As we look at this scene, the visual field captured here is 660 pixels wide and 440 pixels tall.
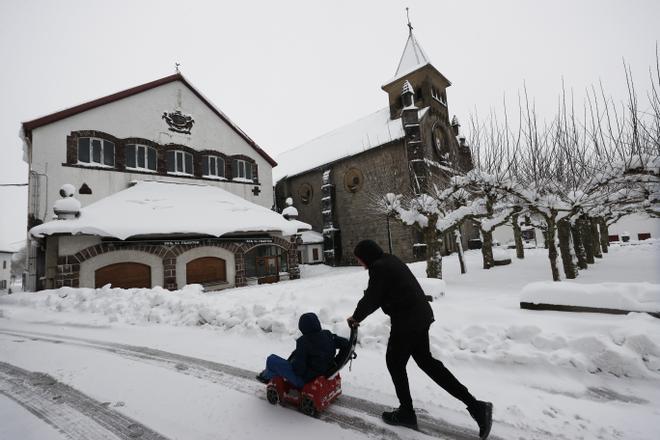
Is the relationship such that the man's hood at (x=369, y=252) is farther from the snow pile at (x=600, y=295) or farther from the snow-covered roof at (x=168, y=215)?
the snow-covered roof at (x=168, y=215)

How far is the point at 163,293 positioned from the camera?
8.37 meters

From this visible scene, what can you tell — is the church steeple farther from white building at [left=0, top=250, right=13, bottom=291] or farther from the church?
white building at [left=0, top=250, right=13, bottom=291]

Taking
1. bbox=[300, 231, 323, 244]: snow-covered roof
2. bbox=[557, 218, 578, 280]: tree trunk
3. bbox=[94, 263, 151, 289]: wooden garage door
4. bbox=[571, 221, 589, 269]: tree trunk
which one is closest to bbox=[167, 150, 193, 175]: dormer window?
bbox=[94, 263, 151, 289]: wooden garage door

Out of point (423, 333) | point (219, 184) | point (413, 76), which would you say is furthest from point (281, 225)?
point (413, 76)

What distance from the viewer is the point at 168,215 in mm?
12180

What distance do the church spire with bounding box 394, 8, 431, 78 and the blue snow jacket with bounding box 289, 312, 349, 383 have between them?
27474mm

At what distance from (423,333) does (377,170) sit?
20610 millimetres

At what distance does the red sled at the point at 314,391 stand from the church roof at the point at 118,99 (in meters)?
15.3

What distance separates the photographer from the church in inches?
834

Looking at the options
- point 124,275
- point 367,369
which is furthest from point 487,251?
point 124,275

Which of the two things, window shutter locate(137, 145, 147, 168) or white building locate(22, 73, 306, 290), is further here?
window shutter locate(137, 145, 147, 168)

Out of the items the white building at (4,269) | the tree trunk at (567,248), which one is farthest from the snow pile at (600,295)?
the white building at (4,269)

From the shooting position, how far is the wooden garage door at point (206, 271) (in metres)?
12.6

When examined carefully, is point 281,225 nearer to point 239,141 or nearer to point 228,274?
point 228,274
